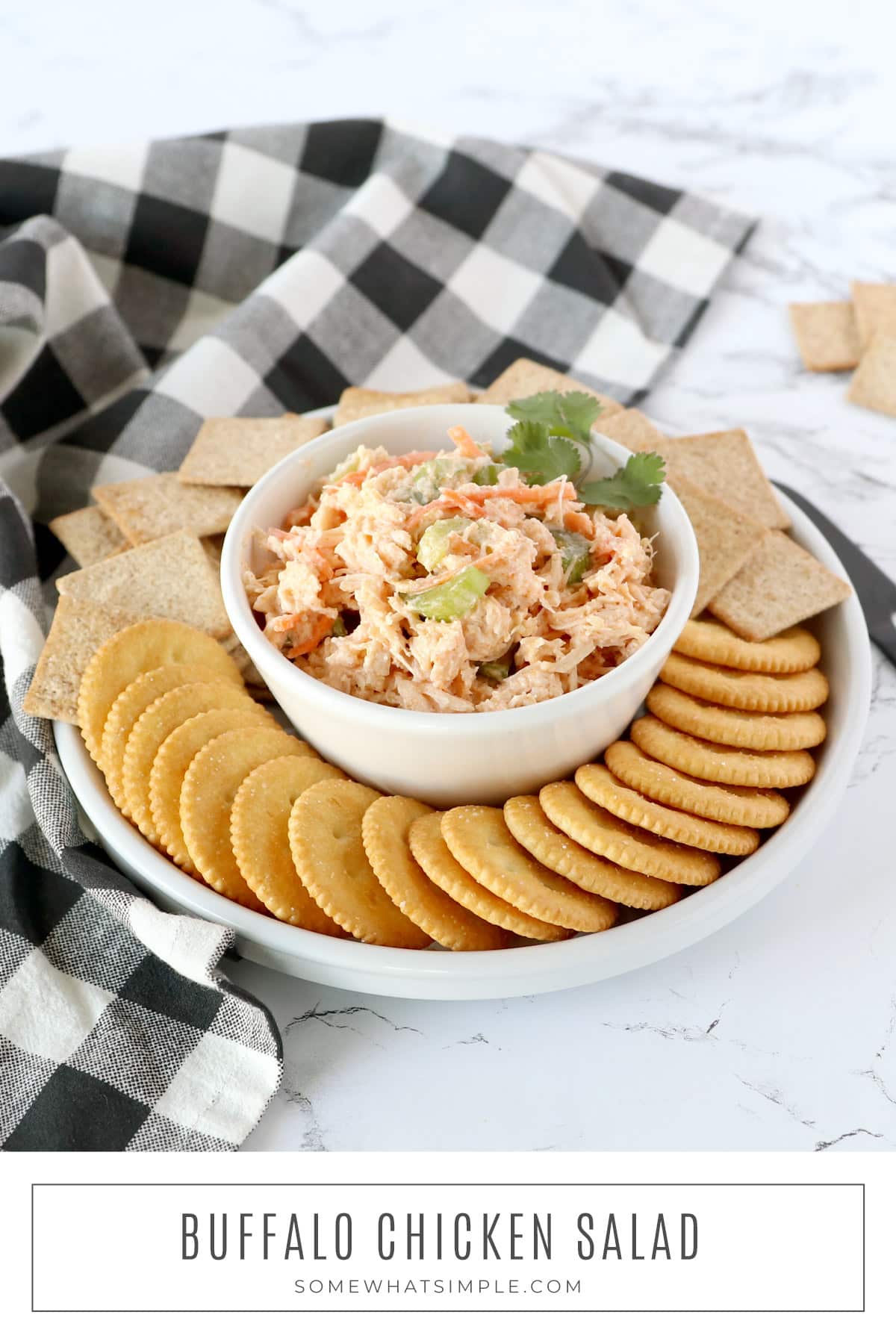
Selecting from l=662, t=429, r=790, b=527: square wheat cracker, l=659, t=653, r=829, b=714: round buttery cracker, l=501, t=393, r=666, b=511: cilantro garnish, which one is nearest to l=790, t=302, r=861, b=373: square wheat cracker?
l=662, t=429, r=790, b=527: square wheat cracker

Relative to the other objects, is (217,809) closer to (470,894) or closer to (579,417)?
(470,894)

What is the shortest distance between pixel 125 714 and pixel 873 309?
2.88 m

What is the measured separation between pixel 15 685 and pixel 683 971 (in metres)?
1.58

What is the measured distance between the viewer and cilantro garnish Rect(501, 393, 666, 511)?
8.50 ft

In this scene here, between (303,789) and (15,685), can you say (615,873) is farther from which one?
(15,685)

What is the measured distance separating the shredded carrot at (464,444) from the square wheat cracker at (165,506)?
68 centimetres

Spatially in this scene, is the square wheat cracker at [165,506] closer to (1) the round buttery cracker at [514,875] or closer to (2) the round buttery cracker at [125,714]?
(2) the round buttery cracker at [125,714]

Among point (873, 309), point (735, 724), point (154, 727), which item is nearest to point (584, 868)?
point (735, 724)

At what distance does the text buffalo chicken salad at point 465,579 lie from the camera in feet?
7.55

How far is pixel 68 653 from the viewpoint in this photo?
2654 millimetres

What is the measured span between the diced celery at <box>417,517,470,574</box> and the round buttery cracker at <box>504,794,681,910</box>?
0.50m

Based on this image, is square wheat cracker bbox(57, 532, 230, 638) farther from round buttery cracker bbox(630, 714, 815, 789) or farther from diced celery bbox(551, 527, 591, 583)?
round buttery cracker bbox(630, 714, 815, 789)

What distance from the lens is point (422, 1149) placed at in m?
2.17

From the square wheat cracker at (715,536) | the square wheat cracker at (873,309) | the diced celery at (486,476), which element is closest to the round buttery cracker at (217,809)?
the diced celery at (486,476)
